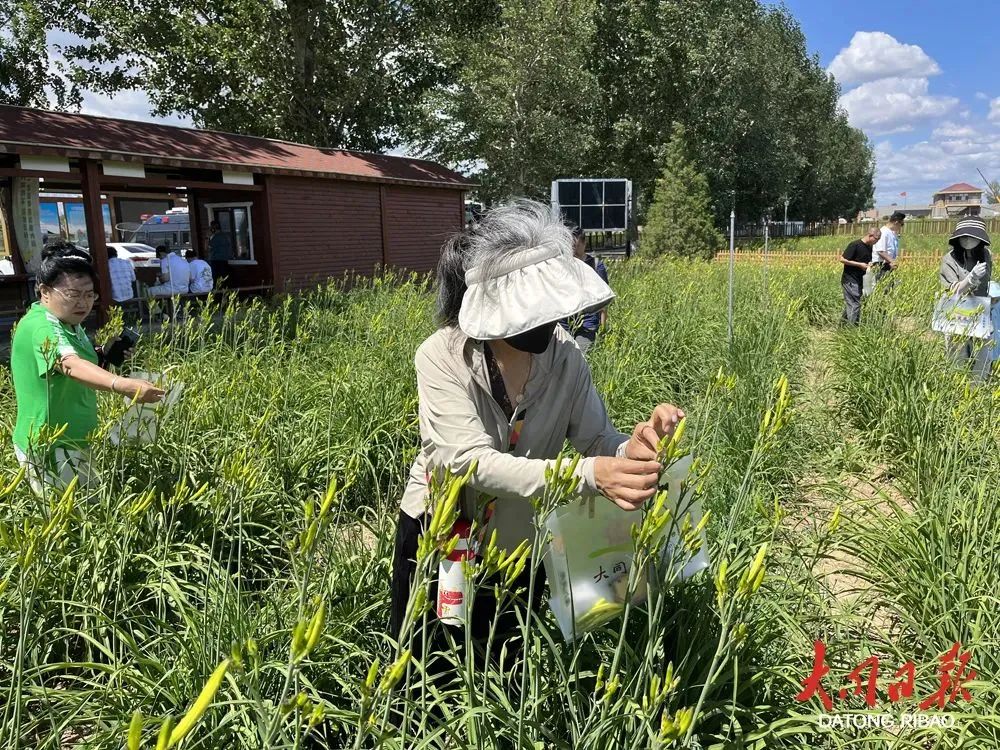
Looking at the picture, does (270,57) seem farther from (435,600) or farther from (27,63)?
(435,600)

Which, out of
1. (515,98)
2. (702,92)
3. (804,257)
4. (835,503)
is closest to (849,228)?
(702,92)

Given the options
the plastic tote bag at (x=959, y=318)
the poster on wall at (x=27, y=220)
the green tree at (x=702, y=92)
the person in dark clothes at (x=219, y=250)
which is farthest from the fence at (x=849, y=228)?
the poster on wall at (x=27, y=220)

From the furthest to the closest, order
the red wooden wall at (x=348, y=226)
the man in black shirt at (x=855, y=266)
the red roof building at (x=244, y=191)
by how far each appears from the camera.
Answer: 1. the red wooden wall at (x=348, y=226)
2. the red roof building at (x=244, y=191)
3. the man in black shirt at (x=855, y=266)

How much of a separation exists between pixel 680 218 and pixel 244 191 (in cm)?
1655

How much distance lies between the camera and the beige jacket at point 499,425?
147 centimetres

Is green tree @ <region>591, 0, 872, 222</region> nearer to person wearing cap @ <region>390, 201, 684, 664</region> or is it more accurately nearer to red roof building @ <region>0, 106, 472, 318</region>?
red roof building @ <region>0, 106, 472, 318</region>

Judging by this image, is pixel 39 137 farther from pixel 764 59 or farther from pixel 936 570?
pixel 764 59

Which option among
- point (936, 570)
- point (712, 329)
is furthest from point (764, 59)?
point (936, 570)

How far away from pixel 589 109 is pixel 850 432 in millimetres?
28319

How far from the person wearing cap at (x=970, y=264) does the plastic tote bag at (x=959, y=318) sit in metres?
0.18

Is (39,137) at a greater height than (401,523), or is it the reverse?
(39,137)

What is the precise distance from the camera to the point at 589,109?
30.2 metres

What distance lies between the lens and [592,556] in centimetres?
150

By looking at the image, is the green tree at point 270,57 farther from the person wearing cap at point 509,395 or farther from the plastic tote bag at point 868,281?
the person wearing cap at point 509,395
